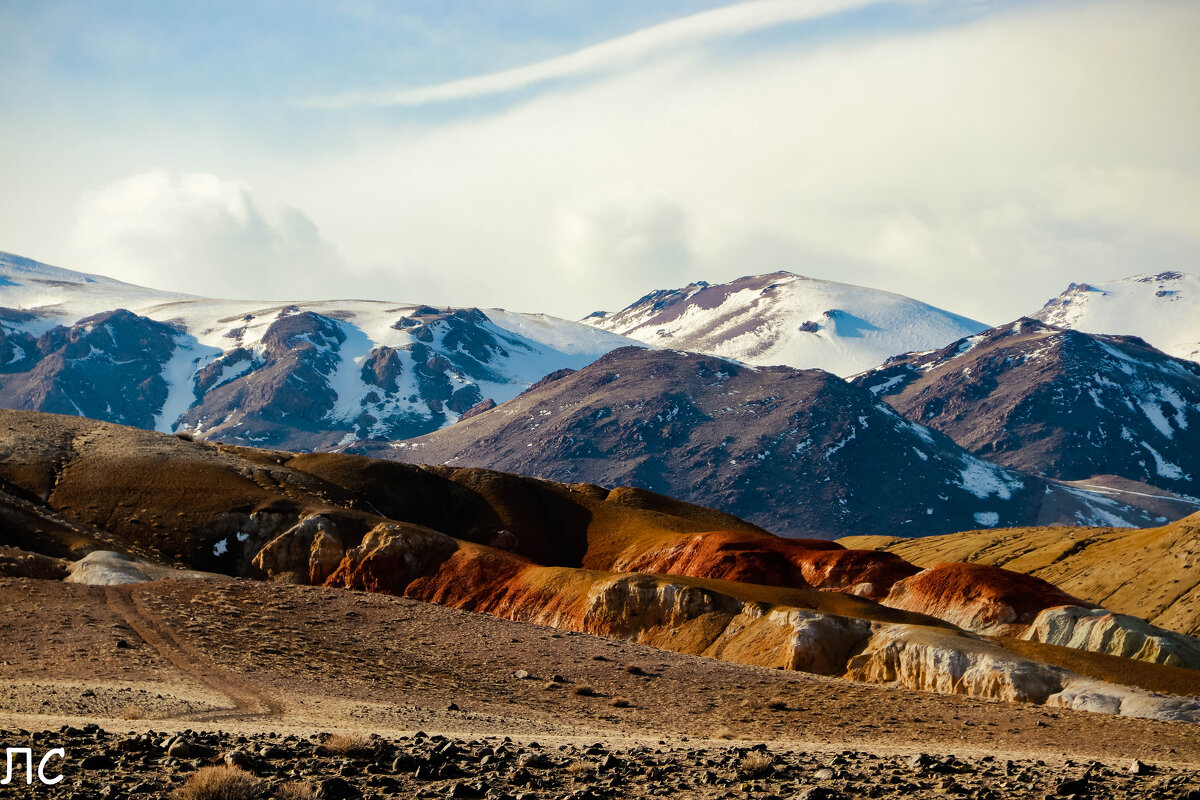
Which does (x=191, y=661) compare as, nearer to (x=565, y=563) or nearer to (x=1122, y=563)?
(x=565, y=563)

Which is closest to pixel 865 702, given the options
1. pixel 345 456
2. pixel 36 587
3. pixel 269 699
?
pixel 269 699

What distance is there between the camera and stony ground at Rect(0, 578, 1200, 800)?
2548 centimetres

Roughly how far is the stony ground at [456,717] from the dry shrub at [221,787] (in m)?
0.44

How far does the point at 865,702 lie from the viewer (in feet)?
157

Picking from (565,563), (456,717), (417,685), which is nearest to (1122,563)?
(565,563)

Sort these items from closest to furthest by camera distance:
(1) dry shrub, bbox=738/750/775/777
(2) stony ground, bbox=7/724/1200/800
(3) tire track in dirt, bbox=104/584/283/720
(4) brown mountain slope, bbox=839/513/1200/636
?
(2) stony ground, bbox=7/724/1200/800 < (1) dry shrub, bbox=738/750/775/777 < (3) tire track in dirt, bbox=104/584/283/720 < (4) brown mountain slope, bbox=839/513/1200/636

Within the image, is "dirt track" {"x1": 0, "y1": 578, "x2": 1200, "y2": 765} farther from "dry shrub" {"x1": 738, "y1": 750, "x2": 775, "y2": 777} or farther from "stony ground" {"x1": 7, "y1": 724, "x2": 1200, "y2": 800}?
"dry shrub" {"x1": 738, "y1": 750, "x2": 775, "y2": 777}

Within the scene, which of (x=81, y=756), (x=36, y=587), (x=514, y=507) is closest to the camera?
(x=81, y=756)

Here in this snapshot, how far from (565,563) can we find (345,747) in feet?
271

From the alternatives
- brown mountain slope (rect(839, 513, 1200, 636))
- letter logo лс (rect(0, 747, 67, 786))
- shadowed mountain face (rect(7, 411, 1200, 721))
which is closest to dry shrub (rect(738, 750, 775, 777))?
letter logo лс (rect(0, 747, 67, 786))

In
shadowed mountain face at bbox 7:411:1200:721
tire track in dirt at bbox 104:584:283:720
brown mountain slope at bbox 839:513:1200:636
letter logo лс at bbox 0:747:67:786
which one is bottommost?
tire track in dirt at bbox 104:584:283:720

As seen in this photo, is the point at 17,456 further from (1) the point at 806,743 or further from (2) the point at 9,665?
(1) the point at 806,743

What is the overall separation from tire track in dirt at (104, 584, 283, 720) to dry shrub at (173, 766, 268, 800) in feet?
45.7

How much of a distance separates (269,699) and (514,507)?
77.3 metres
